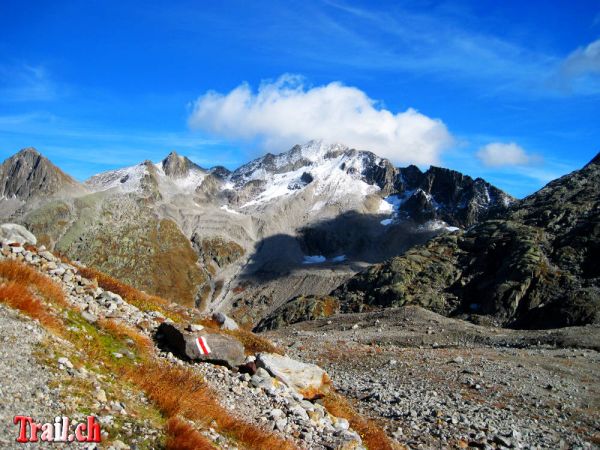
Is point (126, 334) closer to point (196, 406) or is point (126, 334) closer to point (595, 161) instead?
point (196, 406)

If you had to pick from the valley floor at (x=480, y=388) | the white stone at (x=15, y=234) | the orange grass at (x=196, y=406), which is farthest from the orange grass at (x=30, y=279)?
the valley floor at (x=480, y=388)

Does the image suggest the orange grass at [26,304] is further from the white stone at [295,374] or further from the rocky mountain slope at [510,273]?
the rocky mountain slope at [510,273]

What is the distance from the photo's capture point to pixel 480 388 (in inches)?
993

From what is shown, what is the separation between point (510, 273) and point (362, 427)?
10105 cm

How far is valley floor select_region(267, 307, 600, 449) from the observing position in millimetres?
18688

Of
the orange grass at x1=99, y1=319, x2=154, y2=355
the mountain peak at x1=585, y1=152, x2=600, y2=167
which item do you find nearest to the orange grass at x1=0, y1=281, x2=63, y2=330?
the orange grass at x1=99, y1=319, x2=154, y2=355

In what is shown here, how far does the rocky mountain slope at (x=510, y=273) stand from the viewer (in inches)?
3488

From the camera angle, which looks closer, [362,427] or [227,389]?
[227,389]

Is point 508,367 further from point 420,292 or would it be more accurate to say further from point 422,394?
point 420,292

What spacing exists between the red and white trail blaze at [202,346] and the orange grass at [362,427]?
16.3 feet

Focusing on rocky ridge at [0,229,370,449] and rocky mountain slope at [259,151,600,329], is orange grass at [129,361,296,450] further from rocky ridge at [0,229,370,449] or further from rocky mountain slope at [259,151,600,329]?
rocky mountain slope at [259,151,600,329]

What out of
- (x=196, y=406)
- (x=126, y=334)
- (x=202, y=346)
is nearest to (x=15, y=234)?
(x=126, y=334)

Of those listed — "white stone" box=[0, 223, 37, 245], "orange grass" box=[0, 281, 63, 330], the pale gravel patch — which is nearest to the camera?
the pale gravel patch

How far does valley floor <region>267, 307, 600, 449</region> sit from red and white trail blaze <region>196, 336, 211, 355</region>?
8.04 metres
